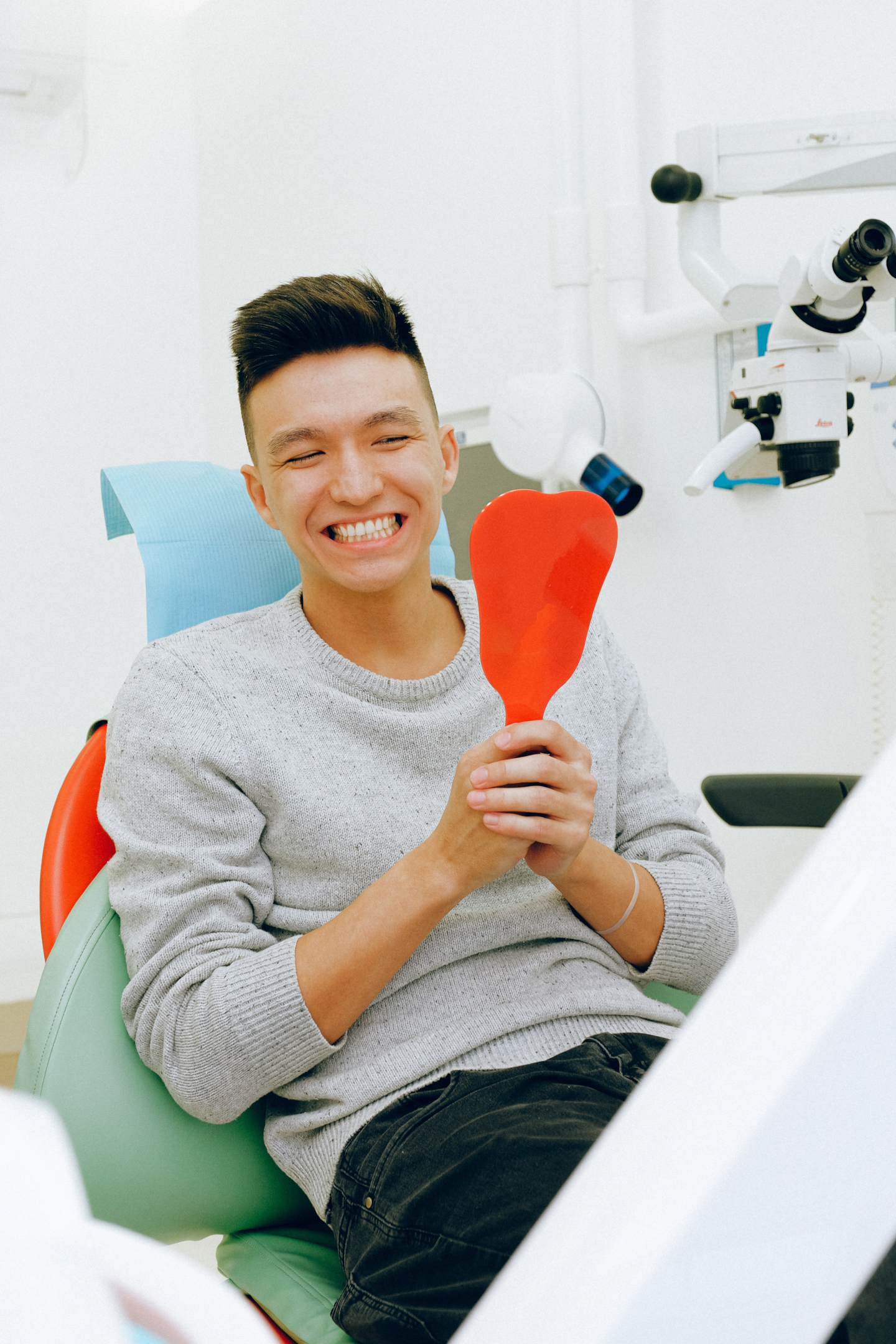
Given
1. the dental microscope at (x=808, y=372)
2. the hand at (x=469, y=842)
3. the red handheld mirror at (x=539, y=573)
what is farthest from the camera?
the dental microscope at (x=808, y=372)

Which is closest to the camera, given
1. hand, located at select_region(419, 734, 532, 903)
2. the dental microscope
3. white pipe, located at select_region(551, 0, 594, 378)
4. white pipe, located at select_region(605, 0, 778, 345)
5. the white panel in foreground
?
the white panel in foreground

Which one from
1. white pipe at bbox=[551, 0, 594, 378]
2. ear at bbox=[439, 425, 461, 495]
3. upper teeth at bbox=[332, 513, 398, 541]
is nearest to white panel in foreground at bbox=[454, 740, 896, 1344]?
upper teeth at bbox=[332, 513, 398, 541]

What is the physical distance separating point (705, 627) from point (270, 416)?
34.8 inches

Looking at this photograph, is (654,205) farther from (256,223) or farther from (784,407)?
(256,223)

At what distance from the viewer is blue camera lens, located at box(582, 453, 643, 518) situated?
5.28 ft

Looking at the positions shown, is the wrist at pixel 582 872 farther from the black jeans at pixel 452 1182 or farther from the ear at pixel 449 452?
the ear at pixel 449 452

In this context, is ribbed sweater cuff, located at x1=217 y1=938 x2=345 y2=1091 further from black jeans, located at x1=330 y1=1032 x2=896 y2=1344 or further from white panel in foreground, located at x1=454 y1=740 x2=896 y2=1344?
white panel in foreground, located at x1=454 y1=740 x2=896 y2=1344

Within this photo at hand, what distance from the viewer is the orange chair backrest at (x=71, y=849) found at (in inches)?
38.9

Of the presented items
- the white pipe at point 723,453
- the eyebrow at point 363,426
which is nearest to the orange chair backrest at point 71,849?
the eyebrow at point 363,426

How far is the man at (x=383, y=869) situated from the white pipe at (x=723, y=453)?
0.81ft

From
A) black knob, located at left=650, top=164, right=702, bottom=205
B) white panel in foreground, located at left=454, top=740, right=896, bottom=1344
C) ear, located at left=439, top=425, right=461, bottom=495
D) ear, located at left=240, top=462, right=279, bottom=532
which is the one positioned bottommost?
white panel in foreground, located at left=454, top=740, right=896, bottom=1344

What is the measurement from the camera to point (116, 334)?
9.42 feet

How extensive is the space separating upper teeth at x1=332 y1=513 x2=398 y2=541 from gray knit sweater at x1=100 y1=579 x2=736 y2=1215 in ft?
0.28

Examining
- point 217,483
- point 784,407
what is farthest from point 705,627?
point 217,483
